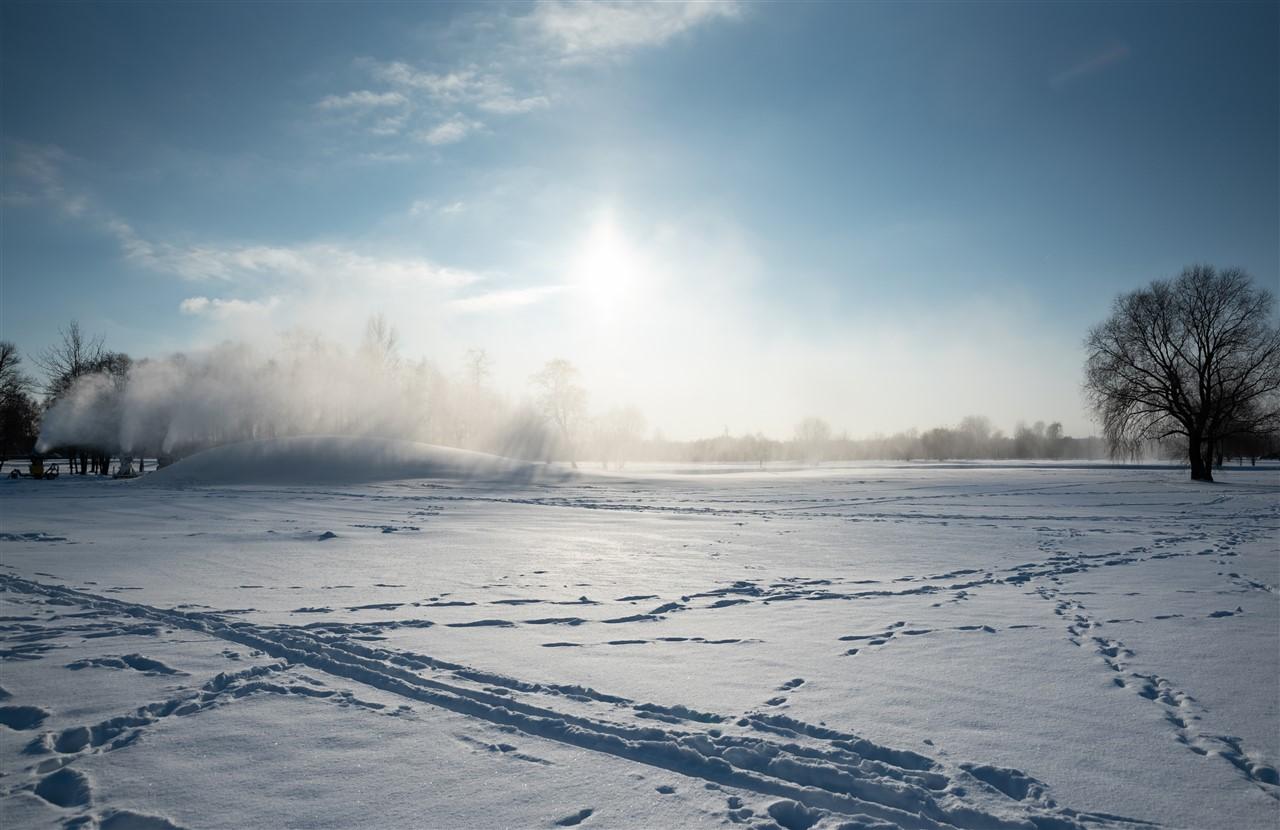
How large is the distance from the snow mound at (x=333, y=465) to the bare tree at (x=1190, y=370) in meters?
29.4

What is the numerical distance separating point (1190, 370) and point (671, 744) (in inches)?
1580

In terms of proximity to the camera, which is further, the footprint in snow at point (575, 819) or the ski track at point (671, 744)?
the ski track at point (671, 744)

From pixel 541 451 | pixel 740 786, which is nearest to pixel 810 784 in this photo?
pixel 740 786

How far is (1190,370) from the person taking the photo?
32.2 m

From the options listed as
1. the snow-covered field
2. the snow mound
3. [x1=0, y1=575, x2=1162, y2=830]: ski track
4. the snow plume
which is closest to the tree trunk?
the snow-covered field

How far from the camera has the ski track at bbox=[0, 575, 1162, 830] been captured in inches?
111

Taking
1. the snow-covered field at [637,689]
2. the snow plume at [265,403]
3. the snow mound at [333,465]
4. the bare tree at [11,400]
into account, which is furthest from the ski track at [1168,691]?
the bare tree at [11,400]

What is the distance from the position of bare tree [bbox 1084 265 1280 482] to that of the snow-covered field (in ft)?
89.9

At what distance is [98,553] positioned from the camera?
31.8 ft

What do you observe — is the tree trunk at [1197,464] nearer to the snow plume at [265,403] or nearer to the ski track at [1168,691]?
the ski track at [1168,691]

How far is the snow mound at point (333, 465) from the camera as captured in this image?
1259 inches

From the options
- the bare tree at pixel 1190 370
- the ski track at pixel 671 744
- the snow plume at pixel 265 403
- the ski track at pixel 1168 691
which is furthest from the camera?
the snow plume at pixel 265 403

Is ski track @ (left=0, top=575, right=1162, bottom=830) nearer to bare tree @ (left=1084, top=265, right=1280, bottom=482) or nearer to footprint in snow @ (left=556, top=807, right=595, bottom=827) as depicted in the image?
footprint in snow @ (left=556, top=807, right=595, bottom=827)

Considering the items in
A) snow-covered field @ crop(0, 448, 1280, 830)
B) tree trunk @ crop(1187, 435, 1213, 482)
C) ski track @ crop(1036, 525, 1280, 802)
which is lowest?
snow-covered field @ crop(0, 448, 1280, 830)
